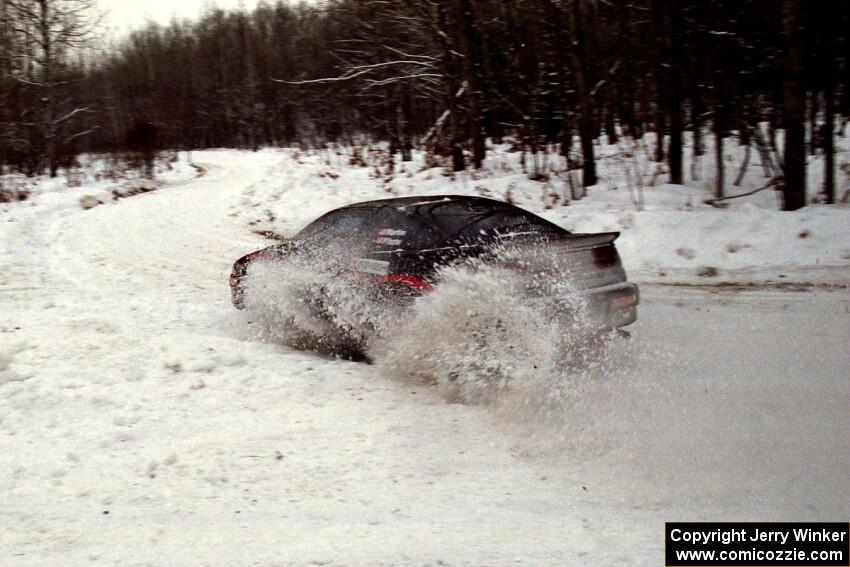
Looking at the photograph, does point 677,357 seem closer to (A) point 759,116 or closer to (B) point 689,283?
(B) point 689,283

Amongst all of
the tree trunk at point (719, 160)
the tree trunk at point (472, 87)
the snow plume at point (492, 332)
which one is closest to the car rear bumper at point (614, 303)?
the snow plume at point (492, 332)

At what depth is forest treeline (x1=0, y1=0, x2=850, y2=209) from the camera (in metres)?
12.1

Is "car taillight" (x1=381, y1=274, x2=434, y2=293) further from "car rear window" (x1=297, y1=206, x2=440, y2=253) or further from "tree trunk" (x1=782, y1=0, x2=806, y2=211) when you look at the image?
"tree trunk" (x1=782, y1=0, x2=806, y2=211)

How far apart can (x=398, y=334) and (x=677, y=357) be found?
2354mm

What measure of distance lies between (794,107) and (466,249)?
23.9ft

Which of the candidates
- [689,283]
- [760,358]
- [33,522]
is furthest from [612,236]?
[33,522]

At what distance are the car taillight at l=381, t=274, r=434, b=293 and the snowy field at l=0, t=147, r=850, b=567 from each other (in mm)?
386

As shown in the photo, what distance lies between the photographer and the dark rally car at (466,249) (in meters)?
5.22

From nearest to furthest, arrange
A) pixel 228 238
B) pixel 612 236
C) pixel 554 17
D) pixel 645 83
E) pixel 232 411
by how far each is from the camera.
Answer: pixel 232 411 → pixel 612 236 → pixel 228 238 → pixel 554 17 → pixel 645 83

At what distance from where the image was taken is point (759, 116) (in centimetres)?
1368

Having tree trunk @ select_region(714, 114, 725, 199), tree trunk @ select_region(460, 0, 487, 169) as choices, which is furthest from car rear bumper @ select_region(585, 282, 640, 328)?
tree trunk @ select_region(460, 0, 487, 169)

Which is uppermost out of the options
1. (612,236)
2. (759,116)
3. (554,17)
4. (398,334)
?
(554,17)

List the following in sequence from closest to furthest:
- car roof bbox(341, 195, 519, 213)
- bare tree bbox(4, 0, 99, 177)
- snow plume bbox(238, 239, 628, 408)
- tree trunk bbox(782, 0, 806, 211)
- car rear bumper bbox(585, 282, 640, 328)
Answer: snow plume bbox(238, 239, 628, 408) → car rear bumper bbox(585, 282, 640, 328) → car roof bbox(341, 195, 519, 213) → tree trunk bbox(782, 0, 806, 211) → bare tree bbox(4, 0, 99, 177)

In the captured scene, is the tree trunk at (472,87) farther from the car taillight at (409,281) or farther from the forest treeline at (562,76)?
the car taillight at (409,281)
